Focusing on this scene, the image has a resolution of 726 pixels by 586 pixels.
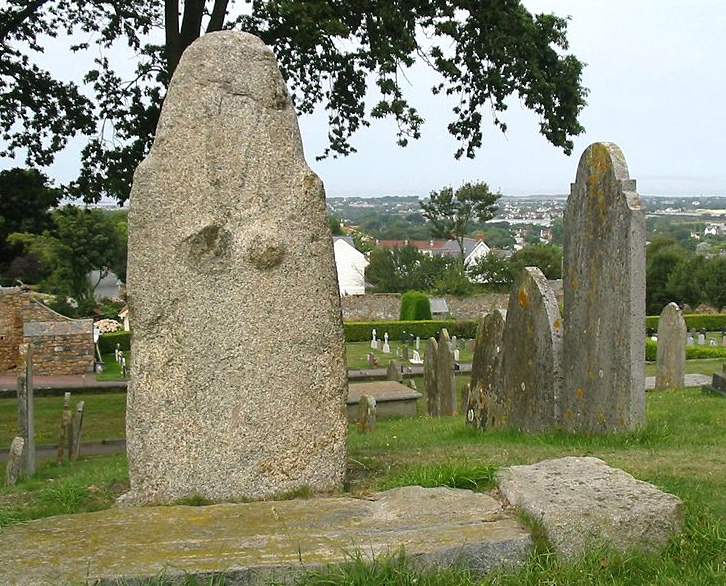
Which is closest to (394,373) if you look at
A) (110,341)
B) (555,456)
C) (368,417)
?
(368,417)

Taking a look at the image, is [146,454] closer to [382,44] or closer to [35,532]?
[35,532]

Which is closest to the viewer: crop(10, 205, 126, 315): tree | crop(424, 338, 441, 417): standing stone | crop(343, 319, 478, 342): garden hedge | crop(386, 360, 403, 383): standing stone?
crop(424, 338, 441, 417): standing stone

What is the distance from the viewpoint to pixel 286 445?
466cm

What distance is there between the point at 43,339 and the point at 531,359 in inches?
834

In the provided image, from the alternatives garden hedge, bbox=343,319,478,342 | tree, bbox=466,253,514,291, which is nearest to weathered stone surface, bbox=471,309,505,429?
garden hedge, bbox=343,319,478,342

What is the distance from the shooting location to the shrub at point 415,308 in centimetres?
3956

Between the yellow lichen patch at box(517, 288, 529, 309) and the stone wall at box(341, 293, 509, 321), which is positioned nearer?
the yellow lichen patch at box(517, 288, 529, 309)

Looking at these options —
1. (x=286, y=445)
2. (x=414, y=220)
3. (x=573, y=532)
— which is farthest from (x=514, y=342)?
(x=414, y=220)

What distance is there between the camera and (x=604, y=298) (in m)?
7.68

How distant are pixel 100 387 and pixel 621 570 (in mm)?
20817

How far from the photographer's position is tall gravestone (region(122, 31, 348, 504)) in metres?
4.63

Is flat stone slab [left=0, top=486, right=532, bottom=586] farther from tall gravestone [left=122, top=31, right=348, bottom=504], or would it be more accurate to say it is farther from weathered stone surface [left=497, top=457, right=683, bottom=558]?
tall gravestone [left=122, top=31, right=348, bottom=504]

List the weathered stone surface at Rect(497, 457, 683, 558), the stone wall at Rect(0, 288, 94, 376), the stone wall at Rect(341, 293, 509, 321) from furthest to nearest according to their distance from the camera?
1. the stone wall at Rect(341, 293, 509, 321)
2. the stone wall at Rect(0, 288, 94, 376)
3. the weathered stone surface at Rect(497, 457, 683, 558)

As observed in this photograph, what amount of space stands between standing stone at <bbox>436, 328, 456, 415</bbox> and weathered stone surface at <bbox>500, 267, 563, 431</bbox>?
4.83 m
